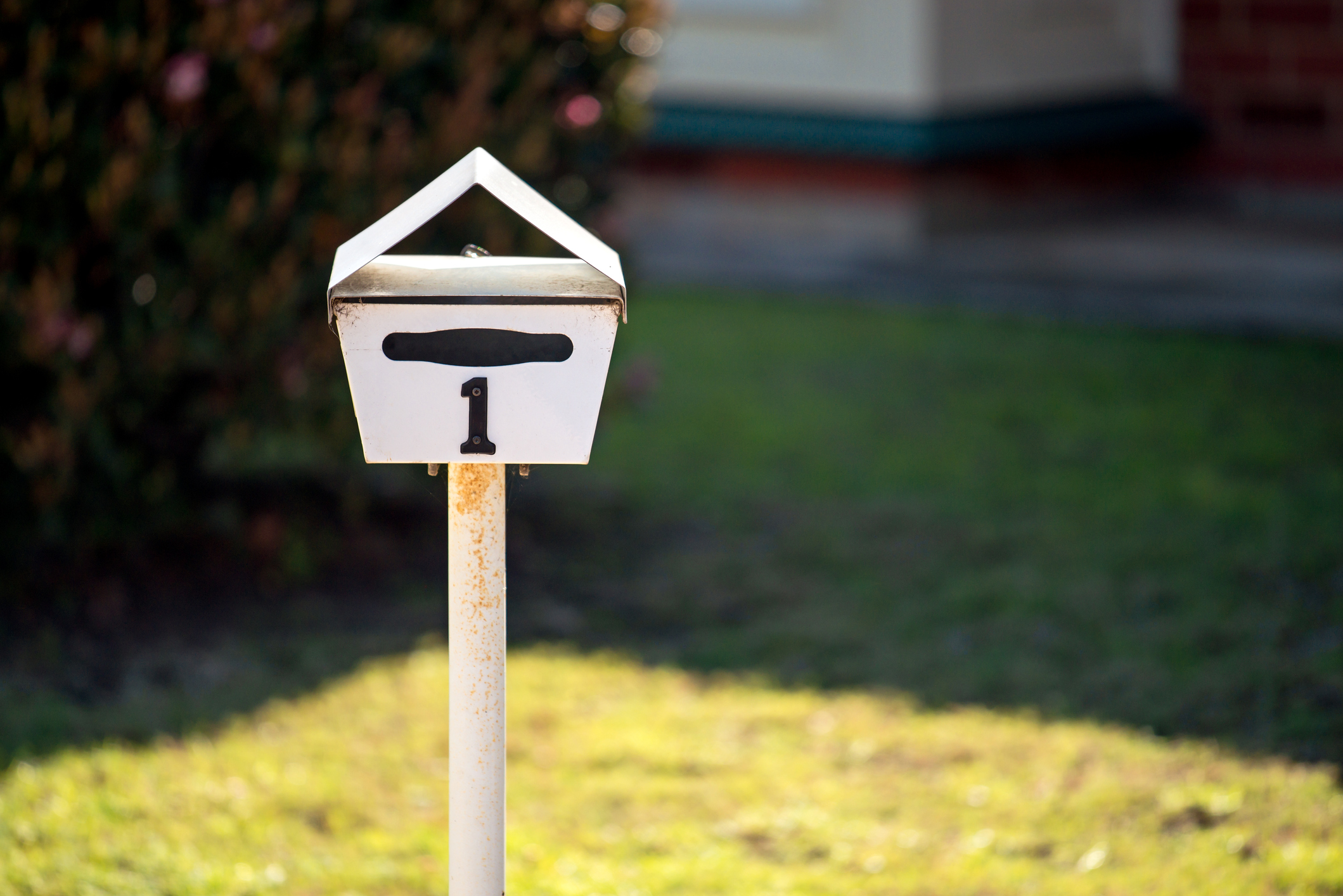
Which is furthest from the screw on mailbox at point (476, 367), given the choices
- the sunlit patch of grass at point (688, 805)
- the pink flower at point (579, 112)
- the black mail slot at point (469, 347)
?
the pink flower at point (579, 112)

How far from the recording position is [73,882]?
2.80 m

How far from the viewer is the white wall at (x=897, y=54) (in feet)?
30.5

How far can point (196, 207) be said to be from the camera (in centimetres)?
404

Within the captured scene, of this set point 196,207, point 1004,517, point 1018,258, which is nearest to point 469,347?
point 196,207

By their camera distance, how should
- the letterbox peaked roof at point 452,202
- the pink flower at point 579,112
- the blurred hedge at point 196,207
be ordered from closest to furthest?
the letterbox peaked roof at point 452,202
the blurred hedge at point 196,207
the pink flower at point 579,112

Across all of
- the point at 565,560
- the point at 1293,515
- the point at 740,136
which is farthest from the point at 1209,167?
the point at 565,560

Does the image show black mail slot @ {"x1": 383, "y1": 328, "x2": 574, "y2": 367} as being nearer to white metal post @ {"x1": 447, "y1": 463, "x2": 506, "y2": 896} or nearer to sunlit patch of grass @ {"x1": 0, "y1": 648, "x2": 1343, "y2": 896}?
white metal post @ {"x1": 447, "y1": 463, "x2": 506, "y2": 896}

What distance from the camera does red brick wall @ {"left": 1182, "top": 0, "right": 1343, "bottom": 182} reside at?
1030cm

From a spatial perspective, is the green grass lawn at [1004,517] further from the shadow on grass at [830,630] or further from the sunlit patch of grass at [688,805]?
→ the sunlit patch of grass at [688,805]

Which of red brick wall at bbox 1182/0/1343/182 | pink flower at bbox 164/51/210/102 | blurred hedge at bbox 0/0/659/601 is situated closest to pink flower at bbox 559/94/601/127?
blurred hedge at bbox 0/0/659/601

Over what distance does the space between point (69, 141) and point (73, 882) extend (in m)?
1.85

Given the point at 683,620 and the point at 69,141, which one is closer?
the point at 69,141

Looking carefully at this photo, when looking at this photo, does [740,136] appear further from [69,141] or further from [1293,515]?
[69,141]

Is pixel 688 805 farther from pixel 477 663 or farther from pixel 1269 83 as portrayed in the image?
pixel 1269 83
